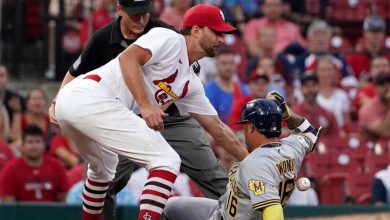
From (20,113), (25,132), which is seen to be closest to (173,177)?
(25,132)

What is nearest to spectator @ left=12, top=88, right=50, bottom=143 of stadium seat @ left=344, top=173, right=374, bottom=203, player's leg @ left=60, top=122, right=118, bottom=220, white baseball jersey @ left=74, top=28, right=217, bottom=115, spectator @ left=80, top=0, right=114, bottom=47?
spectator @ left=80, top=0, right=114, bottom=47

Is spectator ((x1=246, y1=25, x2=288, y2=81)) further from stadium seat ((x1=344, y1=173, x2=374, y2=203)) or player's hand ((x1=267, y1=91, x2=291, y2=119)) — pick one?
player's hand ((x1=267, y1=91, x2=291, y2=119))

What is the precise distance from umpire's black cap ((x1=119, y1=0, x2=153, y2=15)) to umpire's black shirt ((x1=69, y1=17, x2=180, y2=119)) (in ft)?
0.81

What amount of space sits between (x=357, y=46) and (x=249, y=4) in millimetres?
1548

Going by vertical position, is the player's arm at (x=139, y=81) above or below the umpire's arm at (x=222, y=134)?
above

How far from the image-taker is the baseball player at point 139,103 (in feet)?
25.7

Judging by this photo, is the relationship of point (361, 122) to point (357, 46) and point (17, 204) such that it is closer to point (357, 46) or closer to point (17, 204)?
point (357, 46)

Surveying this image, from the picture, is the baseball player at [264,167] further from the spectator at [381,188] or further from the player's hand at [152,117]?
the spectator at [381,188]

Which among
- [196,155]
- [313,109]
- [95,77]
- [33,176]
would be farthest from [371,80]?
[95,77]

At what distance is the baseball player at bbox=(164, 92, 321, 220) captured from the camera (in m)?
7.41

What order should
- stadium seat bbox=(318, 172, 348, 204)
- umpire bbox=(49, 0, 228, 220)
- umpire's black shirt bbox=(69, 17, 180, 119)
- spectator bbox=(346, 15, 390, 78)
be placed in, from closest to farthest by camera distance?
umpire bbox=(49, 0, 228, 220), umpire's black shirt bbox=(69, 17, 180, 119), stadium seat bbox=(318, 172, 348, 204), spectator bbox=(346, 15, 390, 78)

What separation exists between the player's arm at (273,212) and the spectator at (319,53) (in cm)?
754

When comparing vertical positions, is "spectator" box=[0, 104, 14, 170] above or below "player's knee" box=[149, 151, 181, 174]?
below

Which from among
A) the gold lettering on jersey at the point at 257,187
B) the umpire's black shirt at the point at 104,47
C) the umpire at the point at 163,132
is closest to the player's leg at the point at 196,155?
the umpire at the point at 163,132
